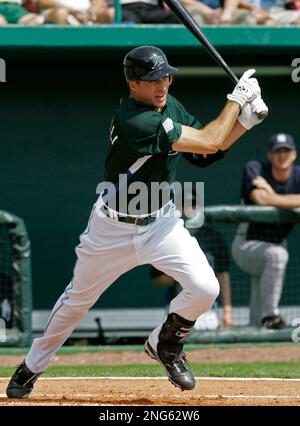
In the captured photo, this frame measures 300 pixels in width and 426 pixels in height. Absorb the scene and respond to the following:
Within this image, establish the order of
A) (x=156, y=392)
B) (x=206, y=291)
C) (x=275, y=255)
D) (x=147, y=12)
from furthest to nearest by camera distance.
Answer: (x=147, y=12) → (x=275, y=255) → (x=156, y=392) → (x=206, y=291)

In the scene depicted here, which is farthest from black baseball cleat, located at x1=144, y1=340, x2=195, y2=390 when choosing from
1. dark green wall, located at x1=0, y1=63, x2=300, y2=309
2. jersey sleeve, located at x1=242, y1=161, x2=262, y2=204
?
dark green wall, located at x1=0, y1=63, x2=300, y2=309

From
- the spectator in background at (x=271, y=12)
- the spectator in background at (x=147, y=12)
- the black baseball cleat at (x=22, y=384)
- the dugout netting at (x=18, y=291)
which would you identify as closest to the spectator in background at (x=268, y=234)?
the spectator in background at (x=271, y=12)

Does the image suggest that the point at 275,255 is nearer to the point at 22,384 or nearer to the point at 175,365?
the point at 175,365

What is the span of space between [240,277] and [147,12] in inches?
105

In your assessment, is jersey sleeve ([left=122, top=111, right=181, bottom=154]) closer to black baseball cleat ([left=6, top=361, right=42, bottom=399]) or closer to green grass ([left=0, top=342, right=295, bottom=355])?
black baseball cleat ([left=6, top=361, right=42, bottom=399])

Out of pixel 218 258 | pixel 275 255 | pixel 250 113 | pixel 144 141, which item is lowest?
pixel 218 258

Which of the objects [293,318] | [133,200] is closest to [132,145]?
[133,200]

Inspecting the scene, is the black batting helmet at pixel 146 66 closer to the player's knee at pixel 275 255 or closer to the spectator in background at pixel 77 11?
the player's knee at pixel 275 255

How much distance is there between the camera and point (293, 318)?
9539mm

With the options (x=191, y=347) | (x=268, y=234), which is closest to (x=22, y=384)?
(x=191, y=347)

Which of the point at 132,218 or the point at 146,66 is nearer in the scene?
Answer: the point at 146,66

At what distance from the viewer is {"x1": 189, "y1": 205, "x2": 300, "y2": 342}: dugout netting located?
8953mm

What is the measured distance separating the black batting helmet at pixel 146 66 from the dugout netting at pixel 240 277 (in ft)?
11.9

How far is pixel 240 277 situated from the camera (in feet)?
32.3
